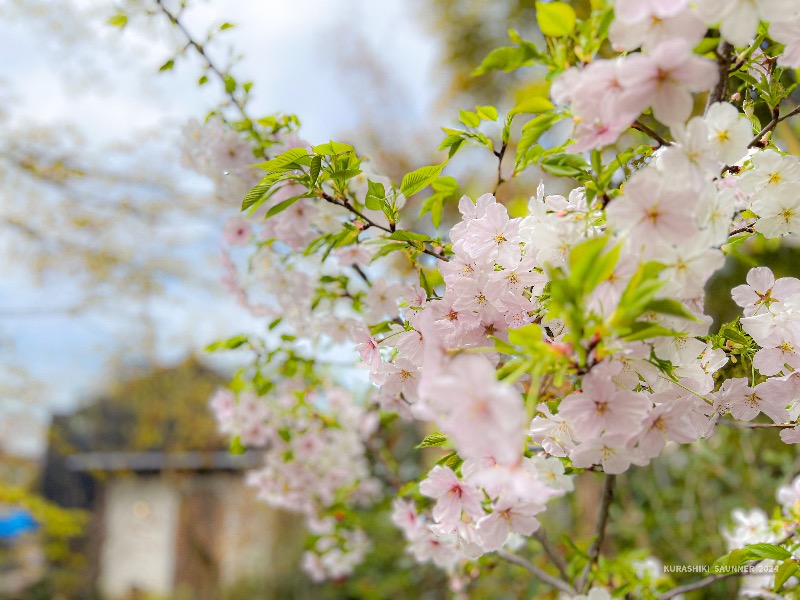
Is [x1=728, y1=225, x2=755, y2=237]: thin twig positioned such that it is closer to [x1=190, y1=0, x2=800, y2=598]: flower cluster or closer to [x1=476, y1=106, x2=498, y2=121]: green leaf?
[x1=190, y1=0, x2=800, y2=598]: flower cluster

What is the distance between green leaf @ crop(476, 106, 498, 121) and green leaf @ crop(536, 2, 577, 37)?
0.75 ft

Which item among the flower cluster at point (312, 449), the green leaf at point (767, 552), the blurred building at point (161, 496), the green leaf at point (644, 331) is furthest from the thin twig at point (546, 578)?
the blurred building at point (161, 496)

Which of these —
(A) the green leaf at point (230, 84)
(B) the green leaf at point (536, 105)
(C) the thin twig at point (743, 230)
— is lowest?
(C) the thin twig at point (743, 230)

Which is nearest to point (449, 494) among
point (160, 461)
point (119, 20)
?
point (119, 20)

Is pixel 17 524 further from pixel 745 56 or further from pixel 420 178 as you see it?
pixel 745 56

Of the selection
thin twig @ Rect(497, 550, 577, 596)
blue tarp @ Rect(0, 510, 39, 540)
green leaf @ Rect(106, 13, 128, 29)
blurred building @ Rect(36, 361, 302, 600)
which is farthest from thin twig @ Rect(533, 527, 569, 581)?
blue tarp @ Rect(0, 510, 39, 540)

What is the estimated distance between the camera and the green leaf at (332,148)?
74cm

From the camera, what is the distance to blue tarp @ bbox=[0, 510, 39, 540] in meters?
6.93

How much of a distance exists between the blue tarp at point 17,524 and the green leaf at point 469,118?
26.3ft

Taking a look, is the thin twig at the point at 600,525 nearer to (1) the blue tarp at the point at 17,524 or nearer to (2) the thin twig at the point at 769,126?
(2) the thin twig at the point at 769,126

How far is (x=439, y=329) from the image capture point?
2.34 ft

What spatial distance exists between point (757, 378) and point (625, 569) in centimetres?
63

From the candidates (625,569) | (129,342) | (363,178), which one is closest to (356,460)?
(625,569)

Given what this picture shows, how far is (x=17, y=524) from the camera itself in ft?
22.9
